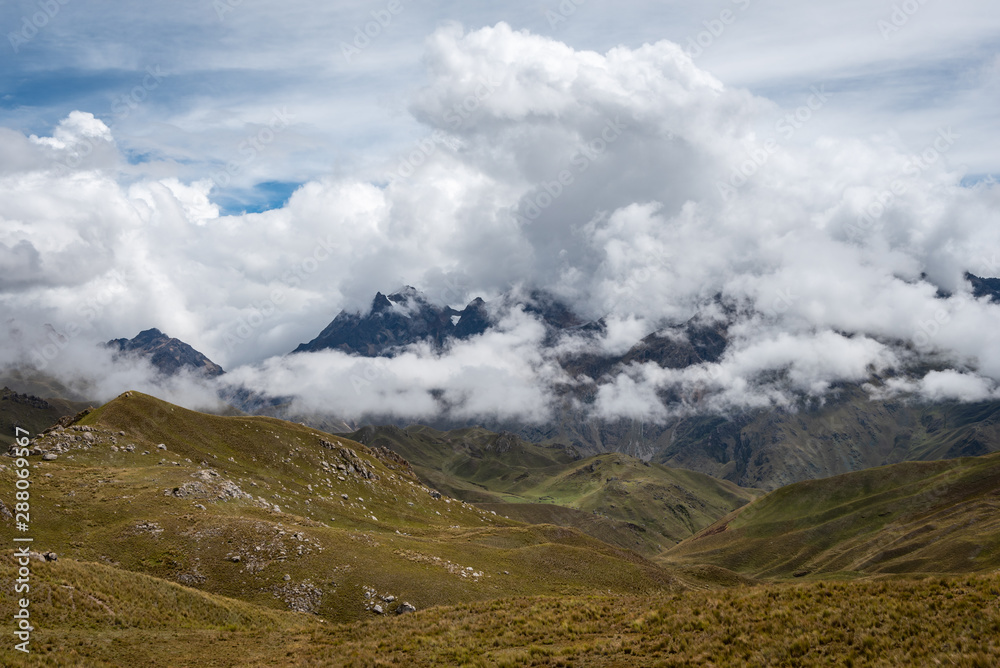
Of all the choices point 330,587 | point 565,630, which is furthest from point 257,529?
point 565,630

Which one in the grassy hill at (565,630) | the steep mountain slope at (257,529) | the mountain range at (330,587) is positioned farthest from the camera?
the steep mountain slope at (257,529)

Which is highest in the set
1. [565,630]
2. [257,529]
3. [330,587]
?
[565,630]

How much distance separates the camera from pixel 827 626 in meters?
33.2

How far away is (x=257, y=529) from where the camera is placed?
8781cm

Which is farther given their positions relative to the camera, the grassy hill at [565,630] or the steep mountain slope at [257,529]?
the steep mountain slope at [257,529]

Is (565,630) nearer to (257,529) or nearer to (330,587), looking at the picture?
(330,587)

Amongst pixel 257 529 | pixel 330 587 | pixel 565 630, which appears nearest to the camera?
pixel 565 630

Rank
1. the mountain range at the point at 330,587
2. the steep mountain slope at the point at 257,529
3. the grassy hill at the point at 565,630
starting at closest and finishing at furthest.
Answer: the grassy hill at the point at 565,630, the mountain range at the point at 330,587, the steep mountain slope at the point at 257,529

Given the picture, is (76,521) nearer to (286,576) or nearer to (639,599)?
(286,576)

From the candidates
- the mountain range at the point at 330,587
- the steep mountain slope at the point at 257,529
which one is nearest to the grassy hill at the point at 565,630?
the mountain range at the point at 330,587

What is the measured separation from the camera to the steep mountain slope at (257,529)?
257 ft

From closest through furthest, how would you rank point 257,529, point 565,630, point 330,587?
1. point 565,630
2. point 330,587
3. point 257,529

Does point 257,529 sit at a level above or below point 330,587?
above

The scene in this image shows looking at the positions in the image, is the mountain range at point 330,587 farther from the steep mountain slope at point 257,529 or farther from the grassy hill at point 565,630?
the steep mountain slope at point 257,529
